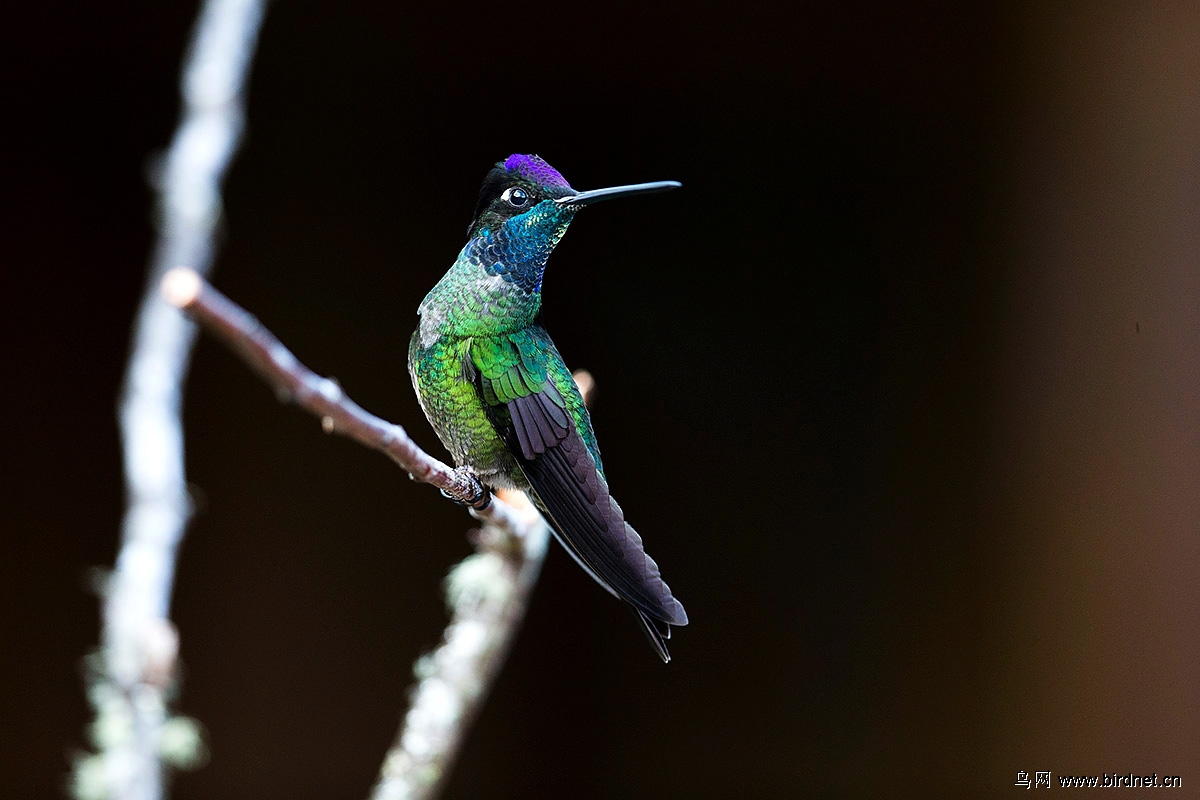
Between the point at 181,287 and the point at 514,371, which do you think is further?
the point at 514,371

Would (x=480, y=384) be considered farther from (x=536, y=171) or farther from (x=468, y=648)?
(x=468, y=648)

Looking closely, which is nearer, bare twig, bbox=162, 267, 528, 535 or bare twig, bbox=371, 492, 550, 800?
bare twig, bbox=162, 267, 528, 535

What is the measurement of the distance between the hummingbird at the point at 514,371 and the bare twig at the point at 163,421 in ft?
0.95

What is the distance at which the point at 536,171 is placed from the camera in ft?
1.69

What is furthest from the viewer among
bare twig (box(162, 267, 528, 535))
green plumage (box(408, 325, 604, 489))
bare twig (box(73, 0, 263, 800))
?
bare twig (box(73, 0, 263, 800))

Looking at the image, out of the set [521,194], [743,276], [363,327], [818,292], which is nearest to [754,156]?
[743,276]

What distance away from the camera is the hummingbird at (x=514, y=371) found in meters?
0.50

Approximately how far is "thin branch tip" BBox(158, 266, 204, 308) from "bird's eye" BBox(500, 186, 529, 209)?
233mm

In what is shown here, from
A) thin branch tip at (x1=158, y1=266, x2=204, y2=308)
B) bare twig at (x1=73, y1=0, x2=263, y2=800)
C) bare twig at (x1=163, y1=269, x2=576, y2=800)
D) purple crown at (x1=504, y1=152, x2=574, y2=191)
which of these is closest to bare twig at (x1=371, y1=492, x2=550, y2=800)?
bare twig at (x1=163, y1=269, x2=576, y2=800)

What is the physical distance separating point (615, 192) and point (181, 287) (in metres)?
0.22

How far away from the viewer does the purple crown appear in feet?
1.67

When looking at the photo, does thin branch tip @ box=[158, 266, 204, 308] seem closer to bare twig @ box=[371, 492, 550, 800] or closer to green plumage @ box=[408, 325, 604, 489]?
green plumage @ box=[408, 325, 604, 489]

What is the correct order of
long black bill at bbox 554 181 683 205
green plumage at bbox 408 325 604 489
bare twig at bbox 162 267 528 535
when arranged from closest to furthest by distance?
bare twig at bbox 162 267 528 535 < long black bill at bbox 554 181 683 205 < green plumage at bbox 408 325 604 489

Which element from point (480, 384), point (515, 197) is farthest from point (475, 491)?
point (515, 197)
